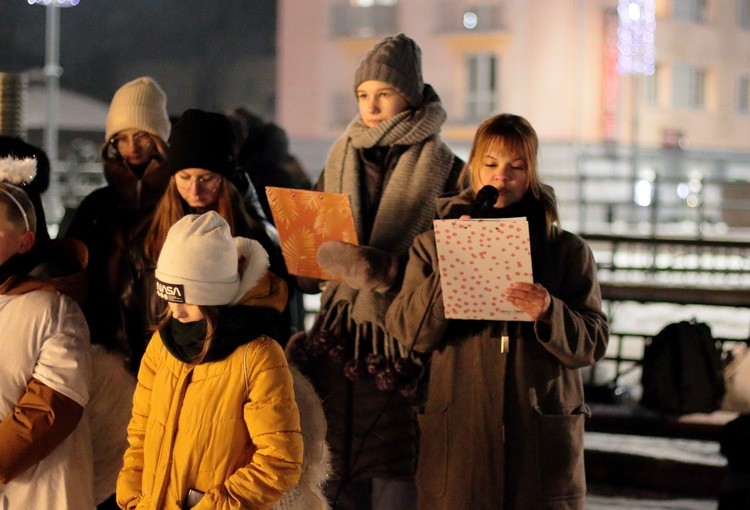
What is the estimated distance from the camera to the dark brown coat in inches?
131

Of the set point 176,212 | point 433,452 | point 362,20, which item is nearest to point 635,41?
point 362,20

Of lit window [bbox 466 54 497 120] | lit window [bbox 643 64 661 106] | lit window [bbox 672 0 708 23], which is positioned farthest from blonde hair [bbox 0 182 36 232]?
lit window [bbox 672 0 708 23]

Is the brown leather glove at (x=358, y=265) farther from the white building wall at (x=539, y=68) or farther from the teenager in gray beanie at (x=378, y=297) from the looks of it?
the white building wall at (x=539, y=68)

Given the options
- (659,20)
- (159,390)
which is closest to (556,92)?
(659,20)

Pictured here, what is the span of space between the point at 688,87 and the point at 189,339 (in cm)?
3112

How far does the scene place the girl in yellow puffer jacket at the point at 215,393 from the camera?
2.85 metres

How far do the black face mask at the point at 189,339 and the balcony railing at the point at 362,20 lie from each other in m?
28.2

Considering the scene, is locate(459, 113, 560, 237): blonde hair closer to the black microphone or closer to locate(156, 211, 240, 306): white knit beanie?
the black microphone

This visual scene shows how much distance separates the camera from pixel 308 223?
371cm

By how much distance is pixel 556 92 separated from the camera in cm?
2866

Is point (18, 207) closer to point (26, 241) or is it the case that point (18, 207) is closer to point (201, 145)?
point (26, 241)

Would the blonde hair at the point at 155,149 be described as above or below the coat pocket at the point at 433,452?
above

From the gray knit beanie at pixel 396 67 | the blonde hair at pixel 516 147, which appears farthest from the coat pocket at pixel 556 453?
the gray knit beanie at pixel 396 67

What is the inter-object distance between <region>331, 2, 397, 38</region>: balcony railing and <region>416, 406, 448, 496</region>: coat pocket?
27737 mm
